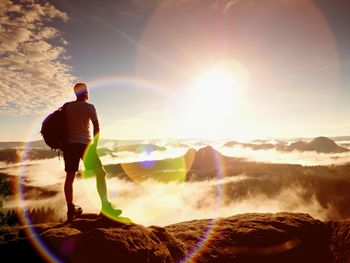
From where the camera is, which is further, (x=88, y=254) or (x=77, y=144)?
(x=77, y=144)

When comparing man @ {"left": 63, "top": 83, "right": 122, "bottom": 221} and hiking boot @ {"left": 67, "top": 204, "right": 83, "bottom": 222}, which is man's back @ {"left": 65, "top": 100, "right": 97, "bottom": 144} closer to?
man @ {"left": 63, "top": 83, "right": 122, "bottom": 221}

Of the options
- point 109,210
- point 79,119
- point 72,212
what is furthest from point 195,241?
point 79,119

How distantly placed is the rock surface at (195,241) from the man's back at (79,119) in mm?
2245

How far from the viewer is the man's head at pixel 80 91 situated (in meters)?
8.48

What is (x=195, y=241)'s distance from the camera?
10.2 meters

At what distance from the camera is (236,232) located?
1100 cm

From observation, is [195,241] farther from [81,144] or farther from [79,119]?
[79,119]

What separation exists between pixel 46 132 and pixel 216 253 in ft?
20.6

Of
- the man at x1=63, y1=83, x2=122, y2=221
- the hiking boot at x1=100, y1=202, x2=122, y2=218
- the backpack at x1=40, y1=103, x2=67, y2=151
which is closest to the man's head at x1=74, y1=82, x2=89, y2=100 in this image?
the man at x1=63, y1=83, x2=122, y2=221

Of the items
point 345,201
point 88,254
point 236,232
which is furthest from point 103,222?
point 345,201

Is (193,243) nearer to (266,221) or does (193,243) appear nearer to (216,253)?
(216,253)

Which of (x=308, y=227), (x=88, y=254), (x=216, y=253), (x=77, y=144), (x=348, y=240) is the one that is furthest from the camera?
(x=308, y=227)

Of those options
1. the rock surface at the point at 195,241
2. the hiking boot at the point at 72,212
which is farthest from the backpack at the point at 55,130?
the rock surface at the point at 195,241

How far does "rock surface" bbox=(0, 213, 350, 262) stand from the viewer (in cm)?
684
